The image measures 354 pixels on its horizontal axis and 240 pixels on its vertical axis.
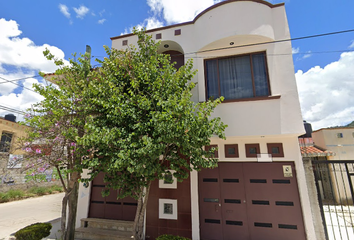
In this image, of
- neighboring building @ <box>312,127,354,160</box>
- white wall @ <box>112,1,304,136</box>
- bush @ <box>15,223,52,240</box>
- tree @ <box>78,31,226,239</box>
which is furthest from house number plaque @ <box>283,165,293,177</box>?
neighboring building @ <box>312,127,354,160</box>

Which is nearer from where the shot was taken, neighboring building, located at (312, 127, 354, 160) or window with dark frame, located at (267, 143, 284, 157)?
window with dark frame, located at (267, 143, 284, 157)

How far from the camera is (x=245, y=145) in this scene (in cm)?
608

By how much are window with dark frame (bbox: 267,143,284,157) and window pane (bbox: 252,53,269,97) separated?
5.49 ft

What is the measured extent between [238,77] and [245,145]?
234 centimetres

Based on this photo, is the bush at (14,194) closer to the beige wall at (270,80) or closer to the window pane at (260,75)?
the beige wall at (270,80)

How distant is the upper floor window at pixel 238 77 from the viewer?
5945 mm

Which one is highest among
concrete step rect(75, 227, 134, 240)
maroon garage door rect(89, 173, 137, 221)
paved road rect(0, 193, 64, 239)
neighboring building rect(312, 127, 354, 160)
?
neighboring building rect(312, 127, 354, 160)

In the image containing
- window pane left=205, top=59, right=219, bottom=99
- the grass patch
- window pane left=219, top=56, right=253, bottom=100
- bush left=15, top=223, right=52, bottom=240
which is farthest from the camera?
the grass patch

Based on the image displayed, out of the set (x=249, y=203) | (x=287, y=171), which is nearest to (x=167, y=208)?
(x=249, y=203)

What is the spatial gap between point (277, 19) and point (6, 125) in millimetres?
17909

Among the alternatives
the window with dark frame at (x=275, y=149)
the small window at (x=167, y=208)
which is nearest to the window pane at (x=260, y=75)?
the window with dark frame at (x=275, y=149)

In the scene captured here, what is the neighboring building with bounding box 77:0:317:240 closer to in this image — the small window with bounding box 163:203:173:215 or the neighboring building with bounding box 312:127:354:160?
the small window with bounding box 163:203:173:215

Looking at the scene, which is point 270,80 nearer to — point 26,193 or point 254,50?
point 254,50

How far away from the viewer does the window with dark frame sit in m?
5.77
